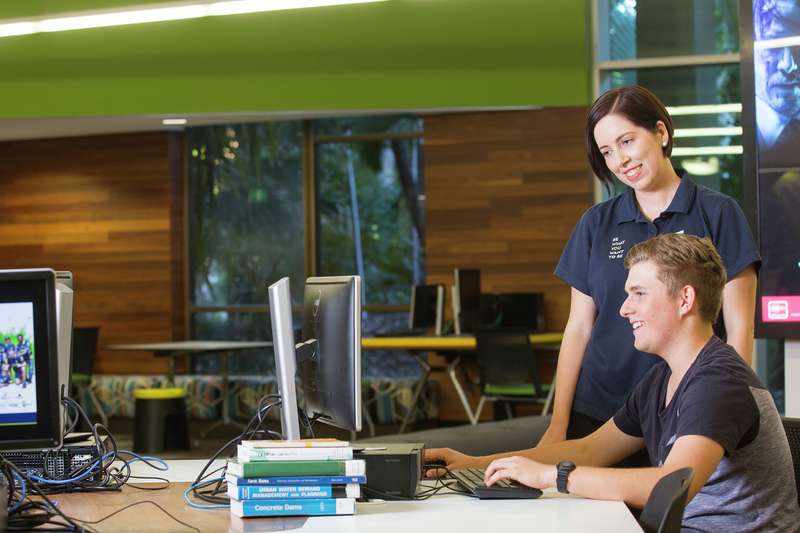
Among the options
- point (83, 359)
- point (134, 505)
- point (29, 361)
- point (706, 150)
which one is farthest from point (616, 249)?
point (83, 359)

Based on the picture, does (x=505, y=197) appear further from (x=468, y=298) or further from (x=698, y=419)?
(x=698, y=419)

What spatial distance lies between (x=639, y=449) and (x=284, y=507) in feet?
3.18

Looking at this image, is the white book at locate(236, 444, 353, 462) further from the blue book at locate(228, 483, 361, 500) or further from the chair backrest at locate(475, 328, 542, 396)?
the chair backrest at locate(475, 328, 542, 396)

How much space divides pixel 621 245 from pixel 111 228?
868 centimetres

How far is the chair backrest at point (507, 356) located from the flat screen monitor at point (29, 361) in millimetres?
5415

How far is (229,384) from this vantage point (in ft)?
32.8

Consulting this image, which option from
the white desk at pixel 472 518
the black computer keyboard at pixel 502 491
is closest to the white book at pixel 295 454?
the white desk at pixel 472 518

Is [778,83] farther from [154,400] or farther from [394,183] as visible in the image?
[394,183]

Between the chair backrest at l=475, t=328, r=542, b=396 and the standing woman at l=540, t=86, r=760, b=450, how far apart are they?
170 inches

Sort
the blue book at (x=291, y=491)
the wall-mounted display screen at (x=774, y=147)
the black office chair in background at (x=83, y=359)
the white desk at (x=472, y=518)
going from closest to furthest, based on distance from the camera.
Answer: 1. the white desk at (x=472, y=518)
2. the blue book at (x=291, y=491)
3. the wall-mounted display screen at (x=774, y=147)
4. the black office chair in background at (x=83, y=359)

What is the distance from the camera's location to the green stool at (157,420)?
8164 mm

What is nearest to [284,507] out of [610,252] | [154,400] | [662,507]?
[662,507]

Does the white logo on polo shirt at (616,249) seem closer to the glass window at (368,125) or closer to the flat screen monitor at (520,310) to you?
the flat screen monitor at (520,310)

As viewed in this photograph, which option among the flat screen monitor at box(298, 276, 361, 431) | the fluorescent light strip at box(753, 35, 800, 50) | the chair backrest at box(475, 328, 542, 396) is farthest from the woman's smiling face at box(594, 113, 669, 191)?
the chair backrest at box(475, 328, 542, 396)
